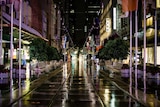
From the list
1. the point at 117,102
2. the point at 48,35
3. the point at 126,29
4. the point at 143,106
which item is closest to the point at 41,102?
the point at 117,102

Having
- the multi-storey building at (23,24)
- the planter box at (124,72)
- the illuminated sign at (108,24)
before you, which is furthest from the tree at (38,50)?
the illuminated sign at (108,24)

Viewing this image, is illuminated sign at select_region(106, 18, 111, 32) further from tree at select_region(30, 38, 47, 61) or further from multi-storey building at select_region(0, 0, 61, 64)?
tree at select_region(30, 38, 47, 61)

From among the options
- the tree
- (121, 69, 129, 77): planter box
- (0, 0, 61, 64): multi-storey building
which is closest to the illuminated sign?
(0, 0, 61, 64): multi-storey building

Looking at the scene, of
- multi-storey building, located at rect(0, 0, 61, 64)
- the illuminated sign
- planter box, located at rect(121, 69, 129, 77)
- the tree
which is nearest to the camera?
planter box, located at rect(121, 69, 129, 77)

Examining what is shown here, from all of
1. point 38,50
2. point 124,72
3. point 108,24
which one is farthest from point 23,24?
point 108,24

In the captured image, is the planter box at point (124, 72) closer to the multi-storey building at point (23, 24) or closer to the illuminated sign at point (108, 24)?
the multi-storey building at point (23, 24)

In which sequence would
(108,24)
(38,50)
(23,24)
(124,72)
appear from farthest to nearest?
Answer: 1. (108,24)
2. (23,24)
3. (38,50)
4. (124,72)

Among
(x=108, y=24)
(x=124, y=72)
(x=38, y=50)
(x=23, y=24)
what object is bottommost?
(x=124, y=72)

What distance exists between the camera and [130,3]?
32.0m

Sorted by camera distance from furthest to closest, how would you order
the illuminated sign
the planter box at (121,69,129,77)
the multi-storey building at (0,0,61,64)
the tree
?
the illuminated sign
the tree
the multi-storey building at (0,0,61,64)
the planter box at (121,69,129,77)

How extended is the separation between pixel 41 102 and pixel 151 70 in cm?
1516

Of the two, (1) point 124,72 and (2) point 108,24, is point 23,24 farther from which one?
(2) point 108,24

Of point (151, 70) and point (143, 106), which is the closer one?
point (143, 106)

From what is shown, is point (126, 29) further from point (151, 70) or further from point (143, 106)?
point (143, 106)
